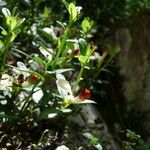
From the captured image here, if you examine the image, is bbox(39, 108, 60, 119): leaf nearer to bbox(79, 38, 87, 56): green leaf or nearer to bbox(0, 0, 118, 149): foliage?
bbox(0, 0, 118, 149): foliage

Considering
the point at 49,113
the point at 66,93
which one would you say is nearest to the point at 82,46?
the point at 66,93

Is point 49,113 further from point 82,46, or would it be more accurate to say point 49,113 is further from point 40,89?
point 82,46

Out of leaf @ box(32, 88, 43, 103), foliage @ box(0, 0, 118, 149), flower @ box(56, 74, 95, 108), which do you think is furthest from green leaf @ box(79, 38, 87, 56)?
leaf @ box(32, 88, 43, 103)

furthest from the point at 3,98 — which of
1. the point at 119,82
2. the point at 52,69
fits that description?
the point at 119,82

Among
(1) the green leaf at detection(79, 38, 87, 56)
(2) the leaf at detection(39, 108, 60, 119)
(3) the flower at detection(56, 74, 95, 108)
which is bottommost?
(2) the leaf at detection(39, 108, 60, 119)

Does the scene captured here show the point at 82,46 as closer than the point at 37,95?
No

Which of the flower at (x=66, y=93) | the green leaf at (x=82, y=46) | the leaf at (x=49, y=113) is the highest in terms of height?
the green leaf at (x=82, y=46)

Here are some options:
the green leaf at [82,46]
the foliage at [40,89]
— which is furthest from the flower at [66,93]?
the green leaf at [82,46]

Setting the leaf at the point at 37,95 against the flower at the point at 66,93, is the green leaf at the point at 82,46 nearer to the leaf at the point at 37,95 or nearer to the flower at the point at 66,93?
the flower at the point at 66,93
